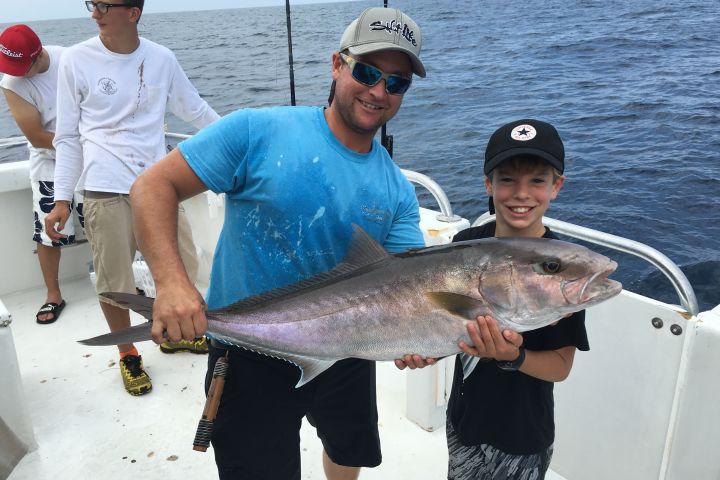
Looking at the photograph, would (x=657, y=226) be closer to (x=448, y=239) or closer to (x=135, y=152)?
(x=448, y=239)

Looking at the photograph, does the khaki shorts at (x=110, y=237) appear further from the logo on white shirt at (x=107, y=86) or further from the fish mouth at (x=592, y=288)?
the fish mouth at (x=592, y=288)

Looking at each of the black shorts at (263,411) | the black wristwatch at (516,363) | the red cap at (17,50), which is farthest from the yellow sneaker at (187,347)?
the black wristwatch at (516,363)

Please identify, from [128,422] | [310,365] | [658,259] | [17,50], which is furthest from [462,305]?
[17,50]

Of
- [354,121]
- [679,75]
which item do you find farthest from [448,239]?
[679,75]

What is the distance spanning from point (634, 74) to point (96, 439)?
1657 centimetres

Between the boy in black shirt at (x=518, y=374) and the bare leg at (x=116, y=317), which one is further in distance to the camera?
the bare leg at (x=116, y=317)

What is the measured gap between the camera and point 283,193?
80.9 inches

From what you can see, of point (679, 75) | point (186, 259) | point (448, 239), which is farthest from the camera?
point (679, 75)

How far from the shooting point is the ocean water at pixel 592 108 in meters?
7.98

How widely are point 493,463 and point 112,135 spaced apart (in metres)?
3.00

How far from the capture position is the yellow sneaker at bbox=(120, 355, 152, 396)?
12.1 ft

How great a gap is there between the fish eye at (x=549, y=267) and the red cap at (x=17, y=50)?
3.91m

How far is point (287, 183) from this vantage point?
2.05m

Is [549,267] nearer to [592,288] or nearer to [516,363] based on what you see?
[592,288]
